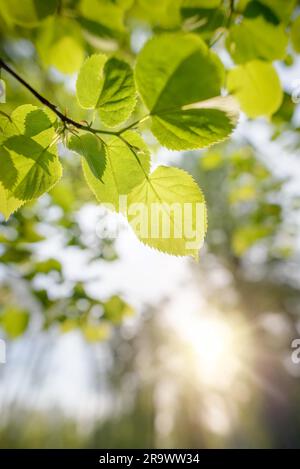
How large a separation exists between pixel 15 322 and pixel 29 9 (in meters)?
1.60

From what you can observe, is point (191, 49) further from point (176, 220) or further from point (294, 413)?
point (294, 413)

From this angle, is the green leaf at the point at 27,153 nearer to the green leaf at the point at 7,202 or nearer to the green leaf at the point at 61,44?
the green leaf at the point at 7,202

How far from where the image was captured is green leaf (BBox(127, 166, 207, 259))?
432 mm

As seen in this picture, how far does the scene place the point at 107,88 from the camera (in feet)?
1.34

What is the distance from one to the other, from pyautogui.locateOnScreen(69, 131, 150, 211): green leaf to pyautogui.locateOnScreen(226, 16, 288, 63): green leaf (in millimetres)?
317

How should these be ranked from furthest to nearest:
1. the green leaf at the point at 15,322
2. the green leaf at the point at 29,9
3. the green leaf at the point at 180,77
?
the green leaf at the point at 15,322, the green leaf at the point at 29,9, the green leaf at the point at 180,77

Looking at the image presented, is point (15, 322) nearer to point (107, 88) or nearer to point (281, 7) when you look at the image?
point (107, 88)

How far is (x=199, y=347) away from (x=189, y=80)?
15.7 m

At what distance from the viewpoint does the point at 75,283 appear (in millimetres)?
1885

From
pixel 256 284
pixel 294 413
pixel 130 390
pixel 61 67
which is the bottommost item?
pixel 61 67

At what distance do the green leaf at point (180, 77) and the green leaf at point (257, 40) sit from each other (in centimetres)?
28

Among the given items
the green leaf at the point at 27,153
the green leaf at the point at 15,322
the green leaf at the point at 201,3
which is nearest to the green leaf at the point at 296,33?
the green leaf at the point at 201,3

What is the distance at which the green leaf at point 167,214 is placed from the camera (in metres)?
0.43
